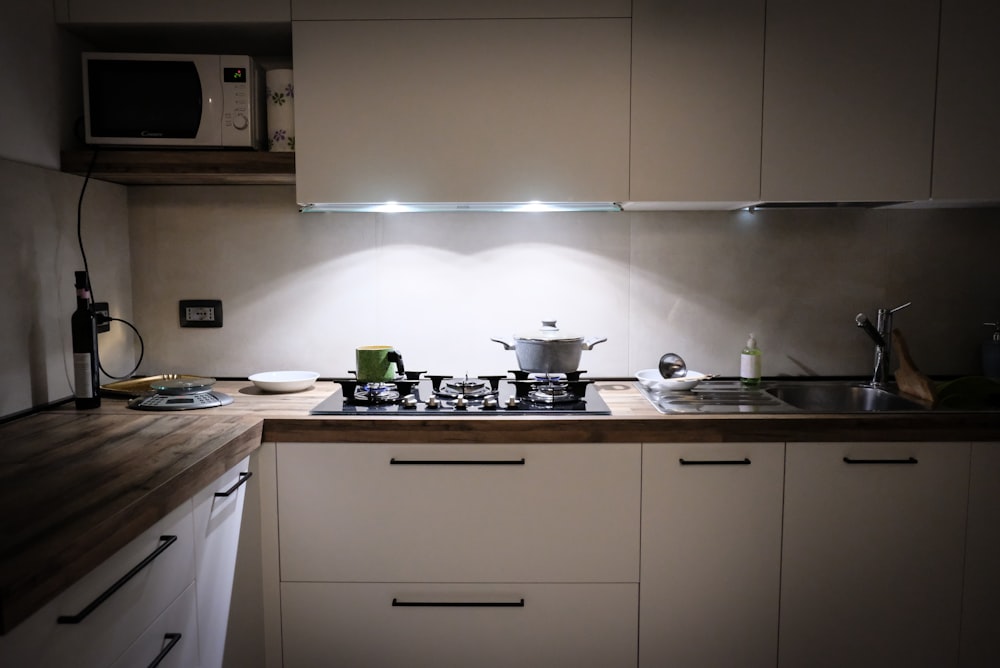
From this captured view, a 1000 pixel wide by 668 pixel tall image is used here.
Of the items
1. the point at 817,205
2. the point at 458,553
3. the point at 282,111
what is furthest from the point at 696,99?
the point at 458,553

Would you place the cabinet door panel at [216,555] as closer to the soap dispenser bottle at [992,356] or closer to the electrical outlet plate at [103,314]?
the electrical outlet plate at [103,314]

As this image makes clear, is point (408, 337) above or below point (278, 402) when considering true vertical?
above

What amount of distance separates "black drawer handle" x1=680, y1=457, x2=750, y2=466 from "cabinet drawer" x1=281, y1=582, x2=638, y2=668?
0.40 meters

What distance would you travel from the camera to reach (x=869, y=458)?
1.91 m

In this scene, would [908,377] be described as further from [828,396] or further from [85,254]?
[85,254]

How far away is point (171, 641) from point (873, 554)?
1810mm

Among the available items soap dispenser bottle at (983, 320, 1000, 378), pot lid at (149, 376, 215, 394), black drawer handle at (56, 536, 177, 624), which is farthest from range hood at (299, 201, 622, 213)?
soap dispenser bottle at (983, 320, 1000, 378)

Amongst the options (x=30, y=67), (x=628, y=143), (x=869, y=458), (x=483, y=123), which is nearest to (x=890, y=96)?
(x=628, y=143)

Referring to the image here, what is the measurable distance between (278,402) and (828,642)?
1768 mm

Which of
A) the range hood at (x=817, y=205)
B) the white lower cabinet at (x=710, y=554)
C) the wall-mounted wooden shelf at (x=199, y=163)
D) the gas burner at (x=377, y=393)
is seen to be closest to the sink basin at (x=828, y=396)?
the white lower cabinet at (x=710, y=554)

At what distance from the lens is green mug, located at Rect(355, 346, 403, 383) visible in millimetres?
2137

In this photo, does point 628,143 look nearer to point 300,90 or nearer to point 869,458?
point 300,90

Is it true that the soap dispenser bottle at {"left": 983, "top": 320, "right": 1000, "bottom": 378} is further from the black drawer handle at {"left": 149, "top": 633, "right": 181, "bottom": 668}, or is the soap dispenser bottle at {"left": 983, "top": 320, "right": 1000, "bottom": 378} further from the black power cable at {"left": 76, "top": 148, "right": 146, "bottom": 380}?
the black power cable at {"left": 76, "top": 148, "right": 146, "bottom": 380}

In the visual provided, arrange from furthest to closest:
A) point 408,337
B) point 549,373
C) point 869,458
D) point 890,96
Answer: point 408,337
point 549,373
point 890,96
point 869,458
